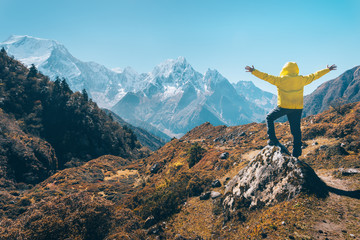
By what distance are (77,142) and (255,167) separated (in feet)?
309

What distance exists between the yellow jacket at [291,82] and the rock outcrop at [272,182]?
3.48 metres

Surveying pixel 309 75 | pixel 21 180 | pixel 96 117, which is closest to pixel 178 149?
pixel 309 75

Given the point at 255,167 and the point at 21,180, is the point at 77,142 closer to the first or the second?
the point at 21,180

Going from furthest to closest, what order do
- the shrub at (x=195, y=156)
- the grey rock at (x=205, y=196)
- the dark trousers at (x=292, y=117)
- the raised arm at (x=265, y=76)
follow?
1. the shrub at (x=195, y=156)
2. the grey rock at (x=205, y=196)
3. the dark trousers at (x=292, y=117)
4. the raised arm at (x=265, y=76)

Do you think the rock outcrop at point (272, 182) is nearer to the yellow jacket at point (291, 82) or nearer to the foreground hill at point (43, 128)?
the yellow jacket at point (291, 82)

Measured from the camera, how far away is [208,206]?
649 inches

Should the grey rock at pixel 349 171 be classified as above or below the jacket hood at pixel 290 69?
below

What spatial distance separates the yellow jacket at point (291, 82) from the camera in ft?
39.2

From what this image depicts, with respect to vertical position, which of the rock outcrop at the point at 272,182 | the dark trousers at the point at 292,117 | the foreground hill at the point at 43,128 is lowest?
the foreground hill at the point at 43,128

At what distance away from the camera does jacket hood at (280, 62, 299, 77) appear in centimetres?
1219

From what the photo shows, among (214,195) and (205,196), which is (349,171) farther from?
(205,196)

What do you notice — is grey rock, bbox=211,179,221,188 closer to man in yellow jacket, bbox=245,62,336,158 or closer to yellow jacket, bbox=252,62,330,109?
man in yellow jacket, bbox=245,62,336,158

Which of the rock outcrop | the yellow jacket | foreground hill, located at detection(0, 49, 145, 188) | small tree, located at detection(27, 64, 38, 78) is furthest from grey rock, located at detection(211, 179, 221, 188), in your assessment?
small tree, located at detection(27, 64, 38, 78)

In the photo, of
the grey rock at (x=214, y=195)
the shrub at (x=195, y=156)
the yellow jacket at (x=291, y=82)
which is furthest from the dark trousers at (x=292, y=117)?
the shrub at (x=195, y=156)
